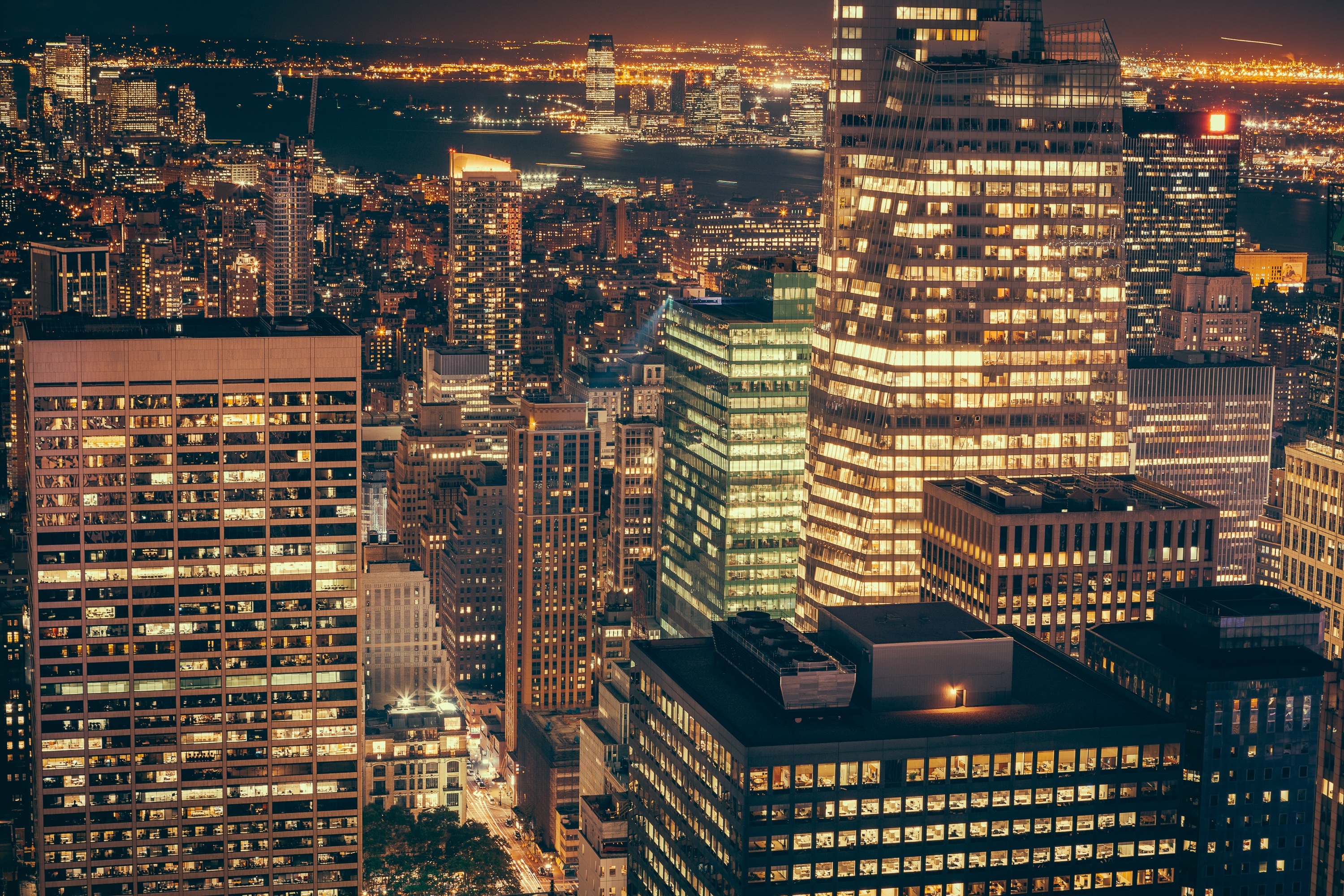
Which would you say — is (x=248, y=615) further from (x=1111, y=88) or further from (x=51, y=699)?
(x=1111, y=88)

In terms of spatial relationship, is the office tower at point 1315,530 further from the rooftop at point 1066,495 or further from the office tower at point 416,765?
the office tower at point 416,765

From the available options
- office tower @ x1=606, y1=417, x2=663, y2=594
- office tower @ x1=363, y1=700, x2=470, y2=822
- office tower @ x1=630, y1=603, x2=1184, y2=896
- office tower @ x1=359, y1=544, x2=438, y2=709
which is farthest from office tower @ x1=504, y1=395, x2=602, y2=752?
office tower @ x1=630, y1=603, x2=1184, y2=896

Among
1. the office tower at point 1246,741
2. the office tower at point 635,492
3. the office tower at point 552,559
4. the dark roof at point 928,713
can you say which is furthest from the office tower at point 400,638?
the office tower at point 1246,741

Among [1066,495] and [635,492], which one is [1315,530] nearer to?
[1066,495]

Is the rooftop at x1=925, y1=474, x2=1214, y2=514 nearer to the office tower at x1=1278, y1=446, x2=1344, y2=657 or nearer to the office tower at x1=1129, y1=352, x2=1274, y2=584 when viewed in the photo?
the office tower at x1=1278, y1=446, x2=1344, y2=657

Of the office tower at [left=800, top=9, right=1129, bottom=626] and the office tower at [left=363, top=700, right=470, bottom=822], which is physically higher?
the office tower at [left=800, top=9, right=1129, bottom=626]

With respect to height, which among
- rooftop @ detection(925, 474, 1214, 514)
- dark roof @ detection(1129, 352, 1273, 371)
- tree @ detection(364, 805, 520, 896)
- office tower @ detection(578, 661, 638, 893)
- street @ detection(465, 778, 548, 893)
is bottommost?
street @ detection(465, 778, 548, 893)

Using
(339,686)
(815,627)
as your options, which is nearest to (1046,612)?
(815,627)
